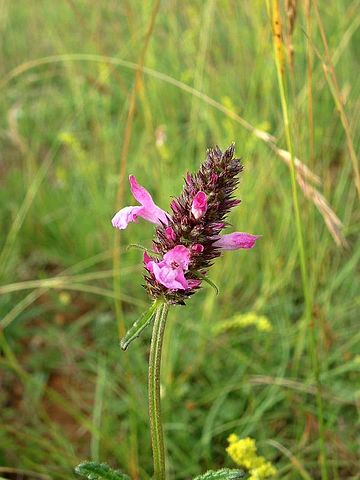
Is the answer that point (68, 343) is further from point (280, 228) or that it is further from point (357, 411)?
point (357, 411)

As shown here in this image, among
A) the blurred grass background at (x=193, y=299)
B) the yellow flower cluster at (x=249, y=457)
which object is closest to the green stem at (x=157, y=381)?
the yellow flower cluster at (x=249, y=457)

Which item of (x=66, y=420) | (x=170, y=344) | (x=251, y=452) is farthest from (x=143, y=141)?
(x=251, y=452)

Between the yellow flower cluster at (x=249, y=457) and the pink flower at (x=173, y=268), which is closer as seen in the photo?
the pink flower at (x=173, y=268)

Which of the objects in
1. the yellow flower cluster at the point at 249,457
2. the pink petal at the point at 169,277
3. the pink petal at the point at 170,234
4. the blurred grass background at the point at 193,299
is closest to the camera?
the pink petal at the point at 169,277

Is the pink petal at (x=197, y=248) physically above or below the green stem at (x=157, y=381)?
above

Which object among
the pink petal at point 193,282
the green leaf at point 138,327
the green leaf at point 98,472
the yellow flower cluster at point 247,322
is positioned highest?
the yellow flower cluster at point 247,322

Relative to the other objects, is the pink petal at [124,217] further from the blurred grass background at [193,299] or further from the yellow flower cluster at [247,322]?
the yellow flower cluster at [247,322]

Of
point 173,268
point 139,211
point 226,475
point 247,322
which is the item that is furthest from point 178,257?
point 247,322
